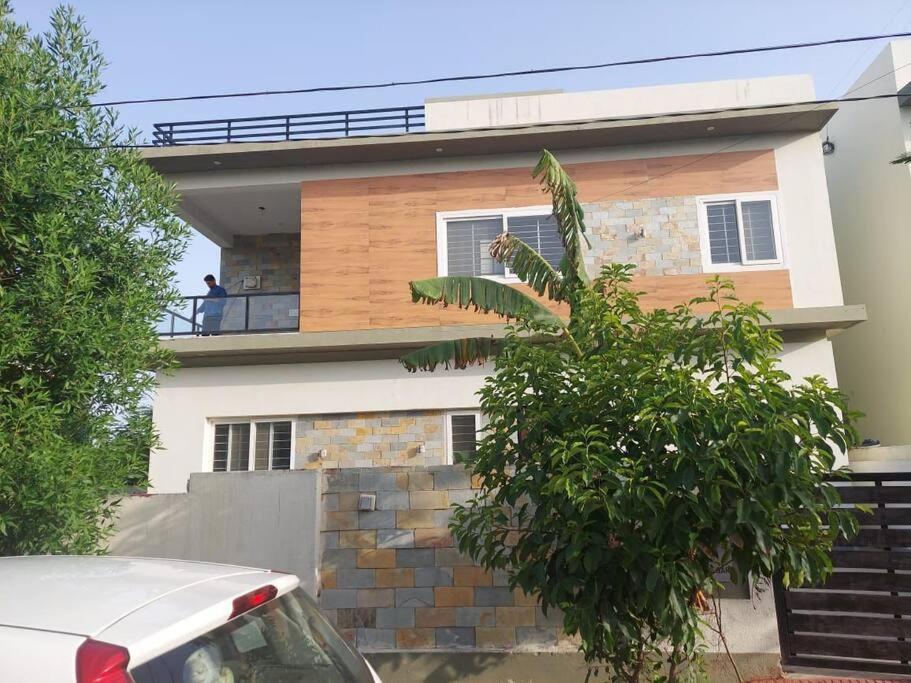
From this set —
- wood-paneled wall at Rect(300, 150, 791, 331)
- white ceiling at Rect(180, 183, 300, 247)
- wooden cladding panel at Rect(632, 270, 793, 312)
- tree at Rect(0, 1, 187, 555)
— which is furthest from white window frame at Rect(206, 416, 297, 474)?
wooden cladding panel at Rect(632, 270, 793, 312)

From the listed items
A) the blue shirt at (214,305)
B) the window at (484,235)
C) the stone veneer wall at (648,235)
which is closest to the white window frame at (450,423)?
the window at (484,235)

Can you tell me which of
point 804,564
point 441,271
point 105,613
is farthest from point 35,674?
point 441,271

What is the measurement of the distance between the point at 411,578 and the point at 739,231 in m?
8.33

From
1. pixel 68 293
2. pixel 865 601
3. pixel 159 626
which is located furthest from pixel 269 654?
pixel 865 601

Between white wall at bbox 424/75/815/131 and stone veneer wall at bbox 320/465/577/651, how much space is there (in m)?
8.05

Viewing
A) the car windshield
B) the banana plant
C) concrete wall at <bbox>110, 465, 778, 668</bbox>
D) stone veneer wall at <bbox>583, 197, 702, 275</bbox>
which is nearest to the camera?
the car windshield

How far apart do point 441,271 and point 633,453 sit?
7570mm

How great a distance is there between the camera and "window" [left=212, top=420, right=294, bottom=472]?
11.7 m

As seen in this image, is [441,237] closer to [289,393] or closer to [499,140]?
[499,140]

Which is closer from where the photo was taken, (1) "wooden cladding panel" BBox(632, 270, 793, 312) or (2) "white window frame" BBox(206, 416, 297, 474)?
(1) "wooden cladding panel" BBox(632, 270, 793, 312)

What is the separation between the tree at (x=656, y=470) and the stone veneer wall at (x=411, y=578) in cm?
134

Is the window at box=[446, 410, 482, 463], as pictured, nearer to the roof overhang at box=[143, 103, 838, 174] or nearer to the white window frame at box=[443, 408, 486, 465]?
the white window frame at box=[443, 408, 486, 465]

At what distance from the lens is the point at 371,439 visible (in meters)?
11.4

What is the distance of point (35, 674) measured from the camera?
199 cm
